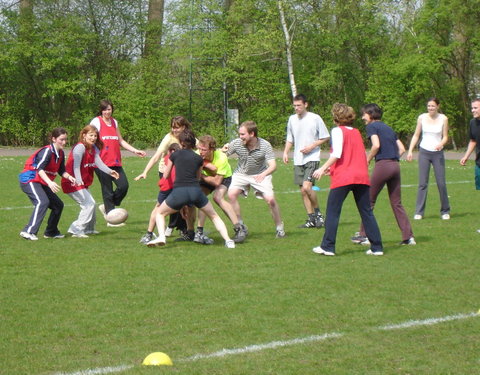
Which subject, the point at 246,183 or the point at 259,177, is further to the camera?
the point at 246,183

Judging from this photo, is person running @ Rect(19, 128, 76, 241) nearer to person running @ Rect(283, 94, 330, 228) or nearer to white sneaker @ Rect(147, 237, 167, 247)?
white sneaker @ Rect(147, 237, 167, 247)

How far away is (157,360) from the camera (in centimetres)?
529

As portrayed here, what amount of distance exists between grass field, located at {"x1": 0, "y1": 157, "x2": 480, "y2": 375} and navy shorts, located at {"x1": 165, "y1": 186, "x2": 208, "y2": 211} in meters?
0.60

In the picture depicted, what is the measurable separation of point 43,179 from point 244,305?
478 centimetres

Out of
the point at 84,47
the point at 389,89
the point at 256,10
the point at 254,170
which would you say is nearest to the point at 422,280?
the point at 254,170

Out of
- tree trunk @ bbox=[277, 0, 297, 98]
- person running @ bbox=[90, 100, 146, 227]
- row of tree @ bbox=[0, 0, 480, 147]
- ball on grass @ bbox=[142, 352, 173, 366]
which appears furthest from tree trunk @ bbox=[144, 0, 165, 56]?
ball on grass @ bbox=[142, 352, 173, 366]

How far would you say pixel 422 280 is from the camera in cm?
811

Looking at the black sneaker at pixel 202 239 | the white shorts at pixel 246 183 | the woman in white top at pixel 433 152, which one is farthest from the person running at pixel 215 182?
the woman in white top at pixel 433 152

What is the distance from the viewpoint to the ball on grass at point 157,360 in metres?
5.28

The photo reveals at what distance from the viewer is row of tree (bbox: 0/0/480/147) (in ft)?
122

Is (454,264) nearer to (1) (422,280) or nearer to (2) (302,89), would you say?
(1) (422,280)

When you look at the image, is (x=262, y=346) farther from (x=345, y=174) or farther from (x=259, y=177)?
(x=259, y=177)

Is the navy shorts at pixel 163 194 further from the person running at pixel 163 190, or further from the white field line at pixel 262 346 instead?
the white field line at pixel 262 346

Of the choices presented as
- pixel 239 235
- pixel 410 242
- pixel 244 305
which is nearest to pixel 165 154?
pixel 239 235
